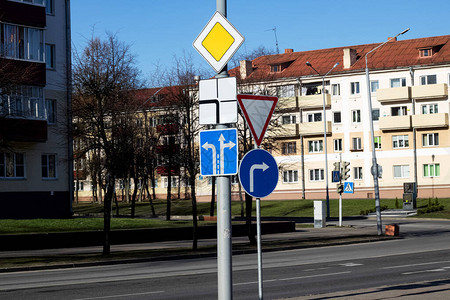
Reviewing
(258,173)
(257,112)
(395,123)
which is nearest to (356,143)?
(395,123)

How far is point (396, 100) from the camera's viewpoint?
6944 cm

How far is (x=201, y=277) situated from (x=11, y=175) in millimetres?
24415

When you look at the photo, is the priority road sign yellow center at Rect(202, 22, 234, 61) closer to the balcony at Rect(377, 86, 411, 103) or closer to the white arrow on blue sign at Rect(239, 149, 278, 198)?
the white arrow on blue sign at Rect(239, 149, 278, 198)

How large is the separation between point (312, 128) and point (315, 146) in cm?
227

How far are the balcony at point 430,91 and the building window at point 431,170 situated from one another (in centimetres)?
632

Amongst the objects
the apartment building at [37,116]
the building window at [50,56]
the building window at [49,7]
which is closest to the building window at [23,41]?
the apartment building at [37,116]

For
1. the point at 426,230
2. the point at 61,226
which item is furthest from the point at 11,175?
the point at 426,230

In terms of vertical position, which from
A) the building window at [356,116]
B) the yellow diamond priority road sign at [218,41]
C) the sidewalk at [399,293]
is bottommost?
the sidewalk at [399,293]

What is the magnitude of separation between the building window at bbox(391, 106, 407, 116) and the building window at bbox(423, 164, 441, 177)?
216 inches

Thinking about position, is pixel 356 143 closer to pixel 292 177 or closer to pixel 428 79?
pixel 292 177

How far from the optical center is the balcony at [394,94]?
68188 mm

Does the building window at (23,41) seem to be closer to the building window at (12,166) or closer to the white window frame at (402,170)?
the building window at (12,166)

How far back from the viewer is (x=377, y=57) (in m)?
73.1

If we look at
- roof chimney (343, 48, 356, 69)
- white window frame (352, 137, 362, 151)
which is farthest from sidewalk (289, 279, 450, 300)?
roof chimney (343, 48, 356, 69)
